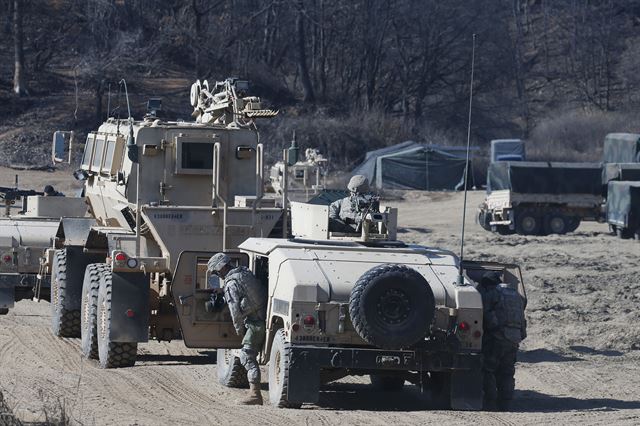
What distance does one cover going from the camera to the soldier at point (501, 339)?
1245 cm

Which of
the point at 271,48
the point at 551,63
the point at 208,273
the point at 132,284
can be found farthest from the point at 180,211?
the point at 551,63

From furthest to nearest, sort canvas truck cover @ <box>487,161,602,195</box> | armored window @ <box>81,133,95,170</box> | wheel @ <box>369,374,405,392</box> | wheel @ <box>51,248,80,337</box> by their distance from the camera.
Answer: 1. canvas truck cover @ <box>487,161,602,195</box>
2. armored window @ <box>81,133,95,170</box>
3. wheel @ <box>51,248,80,337</box>
4. wheel @ <box>369,374,405,392</box>

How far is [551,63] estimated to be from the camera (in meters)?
68.4

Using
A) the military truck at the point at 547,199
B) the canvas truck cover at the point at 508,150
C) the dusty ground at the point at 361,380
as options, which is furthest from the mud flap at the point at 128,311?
the canvas truck cover at the point at 508,150

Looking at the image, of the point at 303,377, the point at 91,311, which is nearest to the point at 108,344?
the point at 91,311

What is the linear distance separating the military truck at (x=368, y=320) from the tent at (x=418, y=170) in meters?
35.8

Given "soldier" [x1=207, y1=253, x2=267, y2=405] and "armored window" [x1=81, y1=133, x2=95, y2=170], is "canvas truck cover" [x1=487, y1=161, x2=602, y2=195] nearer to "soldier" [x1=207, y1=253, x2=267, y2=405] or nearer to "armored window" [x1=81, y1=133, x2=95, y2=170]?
"armored window" [x1=81, y1=133, x2=95, y2=170]

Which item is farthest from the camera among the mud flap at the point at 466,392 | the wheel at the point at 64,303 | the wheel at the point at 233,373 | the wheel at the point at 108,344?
the wheel at the point at 64,303

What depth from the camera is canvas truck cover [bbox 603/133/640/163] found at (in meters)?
45.6

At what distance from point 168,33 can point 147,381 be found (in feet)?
141

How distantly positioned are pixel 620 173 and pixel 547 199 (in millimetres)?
2836

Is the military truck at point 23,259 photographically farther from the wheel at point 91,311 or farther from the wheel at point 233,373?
the wheel at point 233,373

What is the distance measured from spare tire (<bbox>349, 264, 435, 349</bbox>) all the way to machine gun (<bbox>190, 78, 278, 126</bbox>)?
4.92m

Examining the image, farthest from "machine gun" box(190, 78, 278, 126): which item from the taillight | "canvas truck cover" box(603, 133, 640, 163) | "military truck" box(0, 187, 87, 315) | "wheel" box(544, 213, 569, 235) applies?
"canvas truck cover" box(603, 133, 640, 163)
